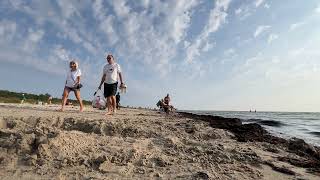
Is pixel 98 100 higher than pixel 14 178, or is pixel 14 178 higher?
pixel 98 100

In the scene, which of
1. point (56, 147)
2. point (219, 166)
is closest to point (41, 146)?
point (56, 147)

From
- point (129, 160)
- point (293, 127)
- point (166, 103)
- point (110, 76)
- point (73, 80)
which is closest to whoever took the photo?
point (129, 160)

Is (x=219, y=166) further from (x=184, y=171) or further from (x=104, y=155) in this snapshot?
(x=104, y=155)

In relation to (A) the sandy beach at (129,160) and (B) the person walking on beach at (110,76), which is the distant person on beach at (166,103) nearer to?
(B) the person walking on beach at (110,76)

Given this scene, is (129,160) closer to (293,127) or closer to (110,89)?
(110,89)

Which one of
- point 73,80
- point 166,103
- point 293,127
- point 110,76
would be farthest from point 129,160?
point 293,127

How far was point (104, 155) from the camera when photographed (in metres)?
4.79

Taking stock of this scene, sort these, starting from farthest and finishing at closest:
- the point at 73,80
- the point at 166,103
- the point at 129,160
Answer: the point at 166,103 → the point at 73,80 → the point at 129,160

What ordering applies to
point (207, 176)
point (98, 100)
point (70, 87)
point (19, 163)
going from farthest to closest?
point (98, 100) < point (70, 87) < point (19, 163) < point (207, 176)

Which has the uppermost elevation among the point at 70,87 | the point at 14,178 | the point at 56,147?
the point at 70,87

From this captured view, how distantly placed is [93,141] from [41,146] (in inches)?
30.0

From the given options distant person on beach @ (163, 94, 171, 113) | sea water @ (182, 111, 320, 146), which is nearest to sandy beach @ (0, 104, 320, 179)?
sea water @ (182, 111, 320, 146)

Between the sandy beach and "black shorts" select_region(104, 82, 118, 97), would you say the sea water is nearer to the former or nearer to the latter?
"black shorts" select_region(104, 82, 118, 97)

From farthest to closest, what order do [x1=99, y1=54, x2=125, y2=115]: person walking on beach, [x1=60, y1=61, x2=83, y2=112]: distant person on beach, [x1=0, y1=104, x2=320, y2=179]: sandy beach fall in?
[x1=60, y1=61, x2=83, y2=112]: distant person on beach
[x1=99, y1=54, x2=125, y2=115]: person walking on beach
[x1=0, y1=104, x2=320, y2=179]: sandy beach
